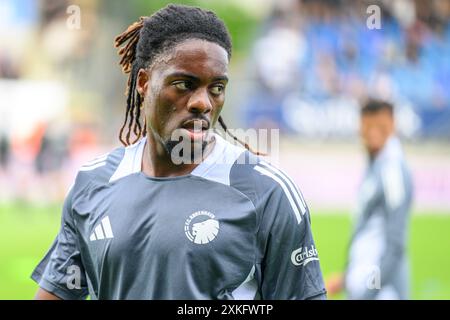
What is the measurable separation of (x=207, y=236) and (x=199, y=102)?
0.44 metres

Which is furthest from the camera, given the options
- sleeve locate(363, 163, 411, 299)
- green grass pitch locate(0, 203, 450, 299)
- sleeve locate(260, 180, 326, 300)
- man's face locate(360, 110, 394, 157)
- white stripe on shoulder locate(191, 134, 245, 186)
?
green grass pitch locate(0, 203, 450, 299)

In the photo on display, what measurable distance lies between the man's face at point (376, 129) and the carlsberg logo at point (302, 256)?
3.93 meters

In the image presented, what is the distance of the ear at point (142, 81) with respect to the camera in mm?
3363

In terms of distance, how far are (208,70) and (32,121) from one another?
64.8ft

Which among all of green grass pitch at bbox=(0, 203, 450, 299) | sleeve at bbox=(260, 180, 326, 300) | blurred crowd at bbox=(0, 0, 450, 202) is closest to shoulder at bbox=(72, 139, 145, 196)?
sleeve at bbox=(260, 180, 326, 300)

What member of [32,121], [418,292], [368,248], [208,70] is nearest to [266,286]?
[208,70]

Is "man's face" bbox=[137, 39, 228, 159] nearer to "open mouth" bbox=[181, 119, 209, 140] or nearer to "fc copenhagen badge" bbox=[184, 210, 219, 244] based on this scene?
"open mouth" bbox=[181, 119, 209, 140]

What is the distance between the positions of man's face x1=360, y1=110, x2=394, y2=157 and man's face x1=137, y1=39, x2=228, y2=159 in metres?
3.91

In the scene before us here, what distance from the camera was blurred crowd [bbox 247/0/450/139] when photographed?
23031 millimetres

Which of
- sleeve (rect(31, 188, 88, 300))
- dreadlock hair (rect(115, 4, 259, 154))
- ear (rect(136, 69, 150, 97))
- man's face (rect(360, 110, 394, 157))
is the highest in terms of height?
man's face (rect(360, 110, 394, 157))

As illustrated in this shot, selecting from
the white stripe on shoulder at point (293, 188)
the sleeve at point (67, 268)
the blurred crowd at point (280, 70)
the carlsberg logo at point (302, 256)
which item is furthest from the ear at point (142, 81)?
the blurred crowd at point (280, 70)

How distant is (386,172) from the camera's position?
6.70 meters

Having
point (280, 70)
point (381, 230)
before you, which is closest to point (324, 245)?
point (381, 230)

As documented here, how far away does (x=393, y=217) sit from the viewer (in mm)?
6527
